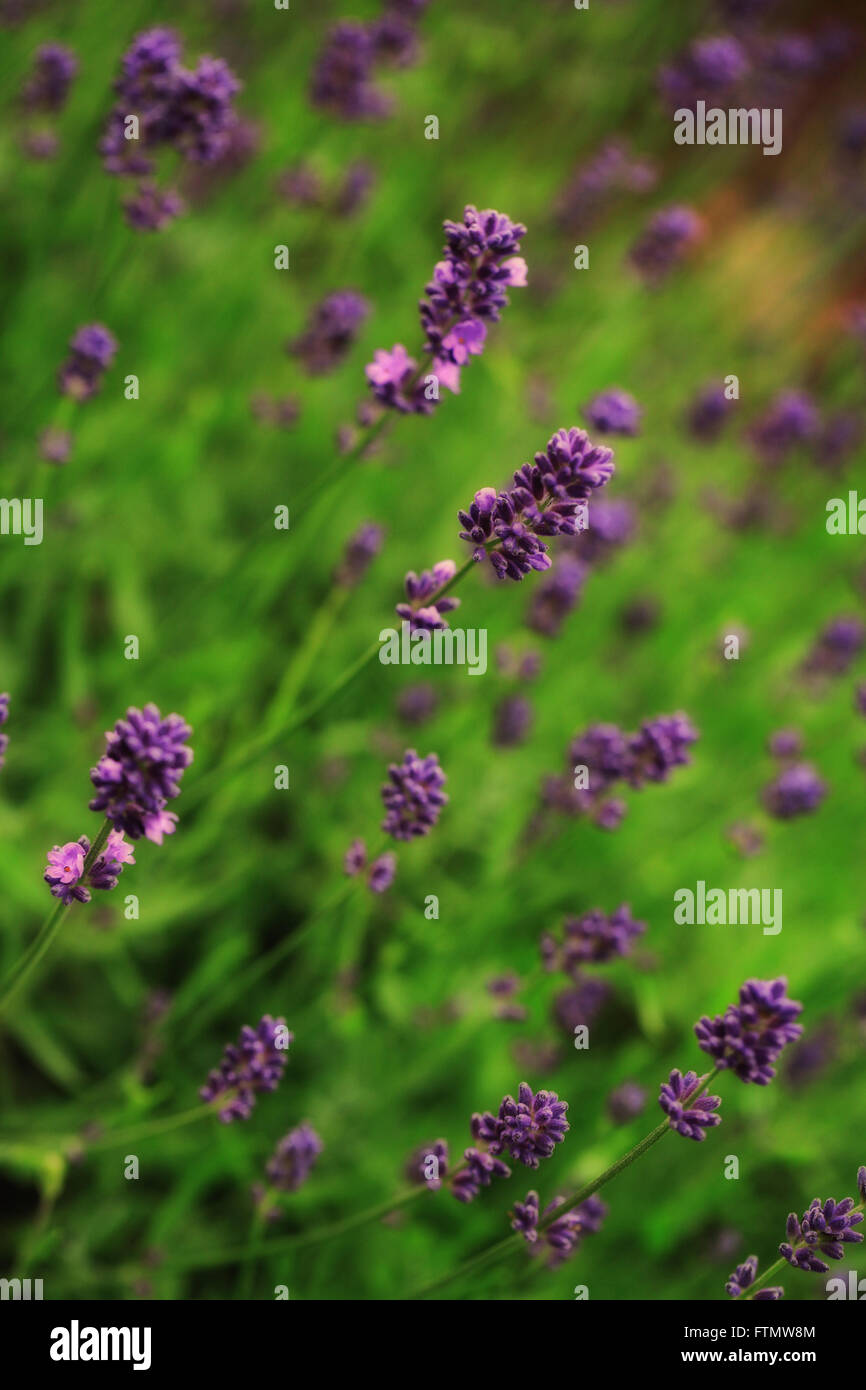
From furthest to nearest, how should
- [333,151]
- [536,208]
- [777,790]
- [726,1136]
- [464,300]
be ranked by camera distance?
1. [536,208]
2. [333,151]
3. [726,1136]
4. [777,790]
5. [464,300]

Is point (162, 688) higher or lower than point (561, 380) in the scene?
lower

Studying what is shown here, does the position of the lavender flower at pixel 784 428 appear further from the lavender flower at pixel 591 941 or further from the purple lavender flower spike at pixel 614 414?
the lavender flower at pixel 591 941

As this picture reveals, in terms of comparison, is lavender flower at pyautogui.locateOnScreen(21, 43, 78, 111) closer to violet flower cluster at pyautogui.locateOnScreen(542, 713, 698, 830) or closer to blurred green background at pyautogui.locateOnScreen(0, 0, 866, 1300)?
blurred green background at pyautogui.locateOnScreen(0, 0, 866, 1300)

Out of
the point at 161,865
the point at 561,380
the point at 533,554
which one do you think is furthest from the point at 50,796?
the point at 561,380

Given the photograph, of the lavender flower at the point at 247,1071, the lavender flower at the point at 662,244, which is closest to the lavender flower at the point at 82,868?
the lavender flower at the point at 247,1071

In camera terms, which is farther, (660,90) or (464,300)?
(660,90)

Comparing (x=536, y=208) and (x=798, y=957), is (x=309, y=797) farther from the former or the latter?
(x=536, y=208)
